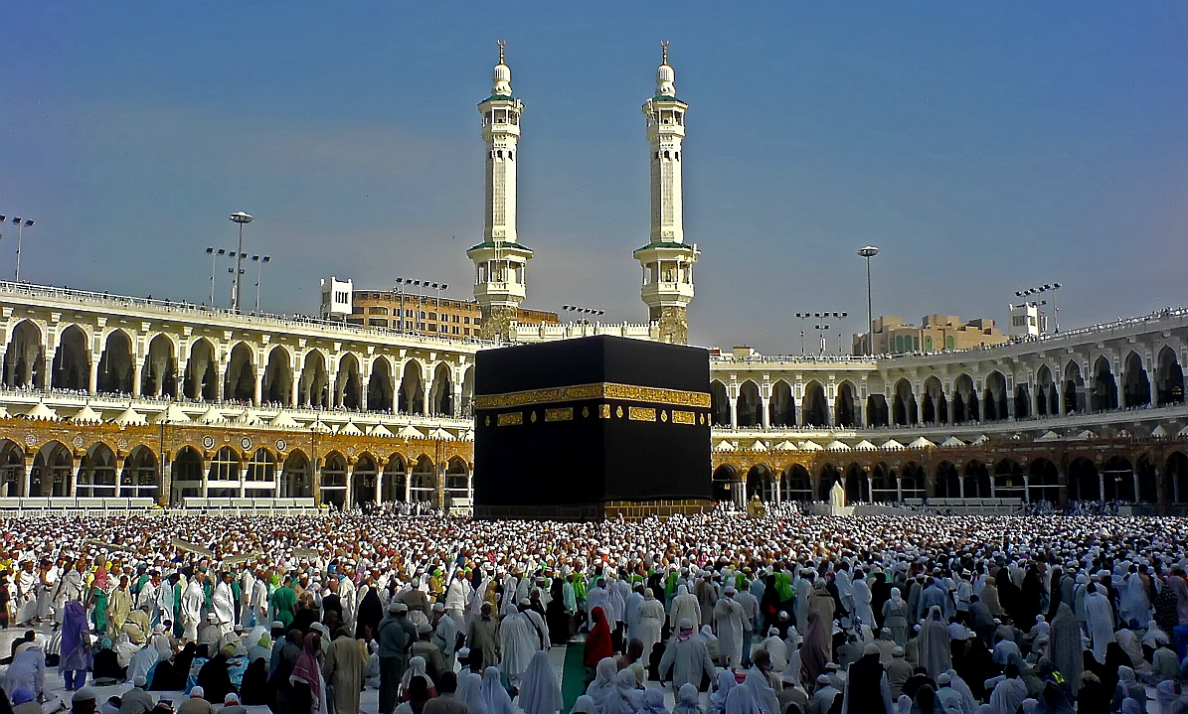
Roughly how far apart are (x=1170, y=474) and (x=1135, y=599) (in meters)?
27.7

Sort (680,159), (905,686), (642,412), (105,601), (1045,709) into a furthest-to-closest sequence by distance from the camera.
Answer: (680,159) < (642,412) < (105,601) < (905,686) < (1045,709)

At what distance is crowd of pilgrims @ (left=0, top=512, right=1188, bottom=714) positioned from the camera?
6.12 meters

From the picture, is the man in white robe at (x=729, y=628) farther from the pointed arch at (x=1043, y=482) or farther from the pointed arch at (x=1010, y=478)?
the pointed arch at (x=1010, y=478)

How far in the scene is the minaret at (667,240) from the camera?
48.0 m

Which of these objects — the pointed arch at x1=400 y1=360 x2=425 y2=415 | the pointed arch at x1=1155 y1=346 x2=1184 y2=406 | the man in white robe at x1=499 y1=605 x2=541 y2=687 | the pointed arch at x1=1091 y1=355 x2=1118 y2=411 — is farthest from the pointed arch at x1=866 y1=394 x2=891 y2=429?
the man in white robe at x1=499 y1=605 x2=541 y2=687

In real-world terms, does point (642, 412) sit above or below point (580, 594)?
above

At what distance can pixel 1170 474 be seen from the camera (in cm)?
3441

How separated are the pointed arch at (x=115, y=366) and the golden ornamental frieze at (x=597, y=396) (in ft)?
48.0

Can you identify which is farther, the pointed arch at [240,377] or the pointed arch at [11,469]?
the pointed arch at [240,377]

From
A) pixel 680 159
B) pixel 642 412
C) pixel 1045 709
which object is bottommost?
pixel 1045 709

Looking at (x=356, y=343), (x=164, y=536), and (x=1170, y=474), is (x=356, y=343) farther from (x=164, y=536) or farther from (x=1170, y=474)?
(x=1170, y=474)

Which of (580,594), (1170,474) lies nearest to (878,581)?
(580,594)

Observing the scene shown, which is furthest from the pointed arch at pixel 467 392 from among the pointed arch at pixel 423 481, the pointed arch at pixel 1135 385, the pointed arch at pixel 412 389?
the pointed arch at pixel 1135 385

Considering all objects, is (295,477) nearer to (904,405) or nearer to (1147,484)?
(904,405)
